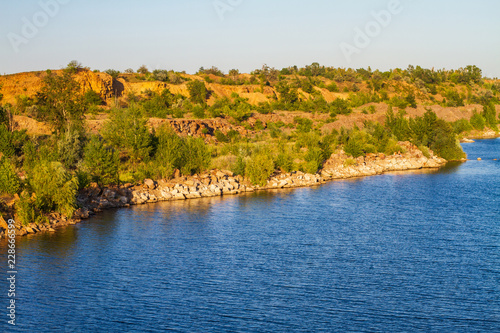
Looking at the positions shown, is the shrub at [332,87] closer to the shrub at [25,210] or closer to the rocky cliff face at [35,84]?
the rocky cliff face at [35,84]

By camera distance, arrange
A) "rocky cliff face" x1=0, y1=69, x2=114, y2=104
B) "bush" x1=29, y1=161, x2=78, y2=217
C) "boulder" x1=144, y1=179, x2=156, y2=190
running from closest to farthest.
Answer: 1. "bush" x1=29, y1=161, x2=78, y2=217
2. "boulder" x1=144, y1=179, x2=156, y2=190
3. "rocky cliff face" x1=0, y1=69, x2=114, y2=104

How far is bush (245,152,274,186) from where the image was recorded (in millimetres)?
50250

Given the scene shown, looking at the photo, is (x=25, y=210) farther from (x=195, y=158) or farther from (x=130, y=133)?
(x=195, y=158)

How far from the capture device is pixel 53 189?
3566cm

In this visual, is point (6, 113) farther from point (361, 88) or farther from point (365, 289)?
point (361, 88)

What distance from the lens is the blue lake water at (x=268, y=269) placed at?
20641 millimetres

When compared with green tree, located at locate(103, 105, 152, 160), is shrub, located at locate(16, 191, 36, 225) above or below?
below

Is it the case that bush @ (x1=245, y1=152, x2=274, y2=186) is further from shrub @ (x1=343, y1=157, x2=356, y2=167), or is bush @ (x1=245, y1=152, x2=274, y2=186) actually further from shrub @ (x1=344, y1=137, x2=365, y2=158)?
A: shrub @ (x1=344, y1=137, x2=365, y2=158)

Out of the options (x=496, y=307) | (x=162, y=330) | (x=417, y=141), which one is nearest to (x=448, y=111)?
(x=417, y=141)

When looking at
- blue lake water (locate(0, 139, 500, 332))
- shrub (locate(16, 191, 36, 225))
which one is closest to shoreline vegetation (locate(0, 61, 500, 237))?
shrub (locate(16, 191, 36, 225))

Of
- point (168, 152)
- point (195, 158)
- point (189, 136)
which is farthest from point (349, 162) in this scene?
point (168, 152)

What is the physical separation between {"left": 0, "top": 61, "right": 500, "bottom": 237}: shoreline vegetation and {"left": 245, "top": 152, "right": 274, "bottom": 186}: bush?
0.39ft

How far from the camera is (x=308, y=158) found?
187 ft

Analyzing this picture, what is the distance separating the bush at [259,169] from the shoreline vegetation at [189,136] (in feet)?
0.39
